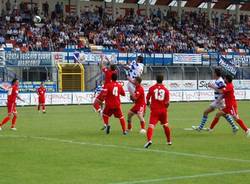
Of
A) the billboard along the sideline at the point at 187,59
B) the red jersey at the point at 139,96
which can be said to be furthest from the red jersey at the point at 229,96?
the billboard along the sideline at the point at 187,59

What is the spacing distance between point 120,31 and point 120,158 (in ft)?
164

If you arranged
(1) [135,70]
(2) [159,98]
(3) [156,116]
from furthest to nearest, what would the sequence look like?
(1) [135,70] → (2) [159,98] → (3) [156,116]

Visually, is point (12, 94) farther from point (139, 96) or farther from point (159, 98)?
point (159, 98)

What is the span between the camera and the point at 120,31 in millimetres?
64250

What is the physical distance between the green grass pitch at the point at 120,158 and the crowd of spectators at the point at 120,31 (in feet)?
Answer: 103

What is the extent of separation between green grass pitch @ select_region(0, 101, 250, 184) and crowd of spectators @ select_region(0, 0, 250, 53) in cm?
3149

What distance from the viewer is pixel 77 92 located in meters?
49.2

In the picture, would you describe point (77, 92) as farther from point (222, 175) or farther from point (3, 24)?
point (222, 175)

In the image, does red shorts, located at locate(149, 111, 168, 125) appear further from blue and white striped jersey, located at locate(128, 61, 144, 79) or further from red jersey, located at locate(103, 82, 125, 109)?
blue and white striped jersey, located at locate(128, 61, 144, 79)

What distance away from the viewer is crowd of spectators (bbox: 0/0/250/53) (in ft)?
184

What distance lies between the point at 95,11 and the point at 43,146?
170 ft

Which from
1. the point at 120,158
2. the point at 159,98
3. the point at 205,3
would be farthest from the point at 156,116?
the point at 205,3

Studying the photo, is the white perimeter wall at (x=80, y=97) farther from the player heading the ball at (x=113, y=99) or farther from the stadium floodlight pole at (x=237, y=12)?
the stadium floodlight pole at (x=237, y=12)

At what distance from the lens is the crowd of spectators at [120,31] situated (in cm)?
5597
